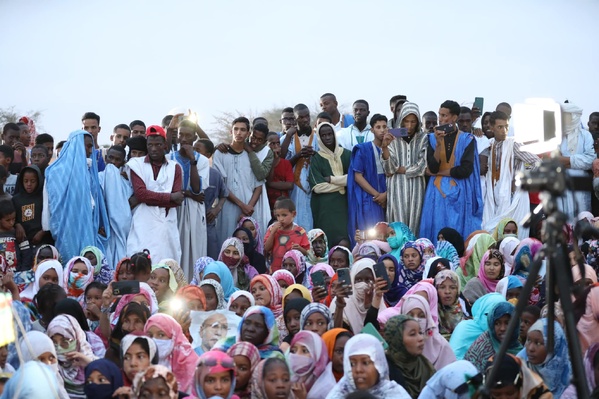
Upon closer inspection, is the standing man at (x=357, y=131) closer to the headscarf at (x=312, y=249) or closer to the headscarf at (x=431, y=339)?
the headscarf at (x=312, y=249)

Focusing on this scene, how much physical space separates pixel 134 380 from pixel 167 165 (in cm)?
478

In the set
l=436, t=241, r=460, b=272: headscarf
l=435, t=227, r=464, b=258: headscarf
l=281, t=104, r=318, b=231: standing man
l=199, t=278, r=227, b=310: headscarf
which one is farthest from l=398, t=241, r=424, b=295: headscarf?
l=281, t=104, r=318, b=231: standing man

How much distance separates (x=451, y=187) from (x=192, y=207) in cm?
268

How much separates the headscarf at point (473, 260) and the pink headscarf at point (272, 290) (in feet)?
6.47

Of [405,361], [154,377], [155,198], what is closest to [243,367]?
[154,377]

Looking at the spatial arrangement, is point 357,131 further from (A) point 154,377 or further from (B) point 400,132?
(A) point 154,377

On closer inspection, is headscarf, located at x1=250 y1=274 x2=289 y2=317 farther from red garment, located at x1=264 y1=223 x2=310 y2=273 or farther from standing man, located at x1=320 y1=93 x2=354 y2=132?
standing man, located at x1=320 y1=93 x2=354 y2=132

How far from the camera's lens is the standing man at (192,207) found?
10.8 metres

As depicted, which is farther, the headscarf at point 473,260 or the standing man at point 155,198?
the standing man at point 155,198

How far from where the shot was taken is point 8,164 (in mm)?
10719

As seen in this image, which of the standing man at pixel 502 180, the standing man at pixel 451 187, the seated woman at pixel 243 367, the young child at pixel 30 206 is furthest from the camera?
the standing man at pixel 502 180

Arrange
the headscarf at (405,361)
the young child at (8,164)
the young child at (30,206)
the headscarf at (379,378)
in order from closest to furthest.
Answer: the headscarf at (379,378) < the headscarf at (405,361) < the young child at (30,206) < the young child at (8,164)

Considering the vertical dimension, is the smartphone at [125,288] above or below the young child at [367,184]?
below

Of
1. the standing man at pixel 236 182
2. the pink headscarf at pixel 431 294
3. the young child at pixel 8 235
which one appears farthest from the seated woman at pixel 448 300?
the young child at pixel 8 235
